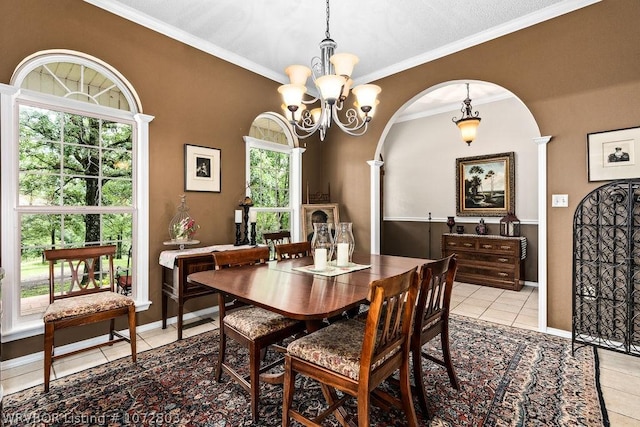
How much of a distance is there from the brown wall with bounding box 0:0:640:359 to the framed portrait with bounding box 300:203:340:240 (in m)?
1.08

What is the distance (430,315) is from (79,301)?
8.09 feet


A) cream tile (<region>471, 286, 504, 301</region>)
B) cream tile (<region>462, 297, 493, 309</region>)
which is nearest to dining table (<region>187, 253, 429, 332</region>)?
cream tile (<region>462, 297, 493, 309</region>)

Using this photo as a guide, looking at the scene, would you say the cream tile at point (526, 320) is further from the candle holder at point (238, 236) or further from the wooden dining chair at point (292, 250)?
the candle holder at point (238, 236)

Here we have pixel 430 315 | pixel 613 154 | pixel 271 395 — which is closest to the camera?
pixel 430 315

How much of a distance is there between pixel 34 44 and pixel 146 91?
0.83 metres

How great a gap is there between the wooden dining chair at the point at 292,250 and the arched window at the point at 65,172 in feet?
4.54

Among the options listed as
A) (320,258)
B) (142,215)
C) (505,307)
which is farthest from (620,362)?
(142,215)

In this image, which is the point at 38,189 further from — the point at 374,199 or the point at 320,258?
the point at 374,199

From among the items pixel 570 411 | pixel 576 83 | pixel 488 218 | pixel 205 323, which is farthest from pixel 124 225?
pixel 488 218

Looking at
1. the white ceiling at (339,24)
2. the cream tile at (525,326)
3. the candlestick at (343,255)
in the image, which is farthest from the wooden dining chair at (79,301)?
the cream tile at (525,326)

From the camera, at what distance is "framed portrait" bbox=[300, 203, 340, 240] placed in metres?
4.47

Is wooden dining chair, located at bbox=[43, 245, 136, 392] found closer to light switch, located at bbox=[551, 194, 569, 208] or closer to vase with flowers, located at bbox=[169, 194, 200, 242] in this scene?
vase with flowers, located at bbox=[169, 194, 200, 242]

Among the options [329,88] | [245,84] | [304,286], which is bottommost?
[304,286]

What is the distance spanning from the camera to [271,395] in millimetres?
1999
